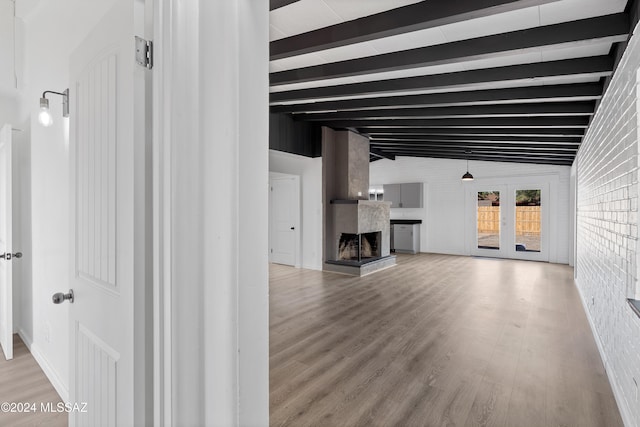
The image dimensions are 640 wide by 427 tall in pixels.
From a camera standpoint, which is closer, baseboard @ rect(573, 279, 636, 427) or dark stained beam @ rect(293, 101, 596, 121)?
baseboard @ rect(573, 279, 636, 427)

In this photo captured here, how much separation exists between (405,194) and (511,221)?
2845 mm

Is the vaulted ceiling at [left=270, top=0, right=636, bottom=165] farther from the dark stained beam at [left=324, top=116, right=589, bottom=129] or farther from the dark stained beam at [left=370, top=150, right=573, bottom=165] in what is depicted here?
the dark stained beam at [left=370, top=150, right=573, bottom=165]

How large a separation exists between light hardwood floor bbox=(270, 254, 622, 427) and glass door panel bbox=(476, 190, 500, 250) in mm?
3519

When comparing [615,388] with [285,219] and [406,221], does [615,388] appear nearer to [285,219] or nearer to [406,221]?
[285,219]

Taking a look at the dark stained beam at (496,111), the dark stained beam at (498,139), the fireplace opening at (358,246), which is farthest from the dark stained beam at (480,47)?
the fireplace opening at (358,246)

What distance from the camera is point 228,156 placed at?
0.88m

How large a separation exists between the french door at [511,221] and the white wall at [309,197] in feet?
15.4

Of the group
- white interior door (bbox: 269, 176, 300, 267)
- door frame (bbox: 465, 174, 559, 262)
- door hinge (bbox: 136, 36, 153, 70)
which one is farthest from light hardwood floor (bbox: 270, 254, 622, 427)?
door frame (bbox: 465, 174, 559, 262)

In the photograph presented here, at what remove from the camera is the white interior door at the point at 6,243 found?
2637 millimetres

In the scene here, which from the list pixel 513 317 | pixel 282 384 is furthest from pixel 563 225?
pixel 282 384

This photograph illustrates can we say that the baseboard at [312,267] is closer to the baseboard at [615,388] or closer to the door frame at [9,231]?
the baseboard at [615,388]

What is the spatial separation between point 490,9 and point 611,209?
168 cm

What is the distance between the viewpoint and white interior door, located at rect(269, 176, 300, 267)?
725cm

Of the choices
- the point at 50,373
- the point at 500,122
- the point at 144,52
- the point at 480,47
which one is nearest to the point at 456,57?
the point at 480,47
